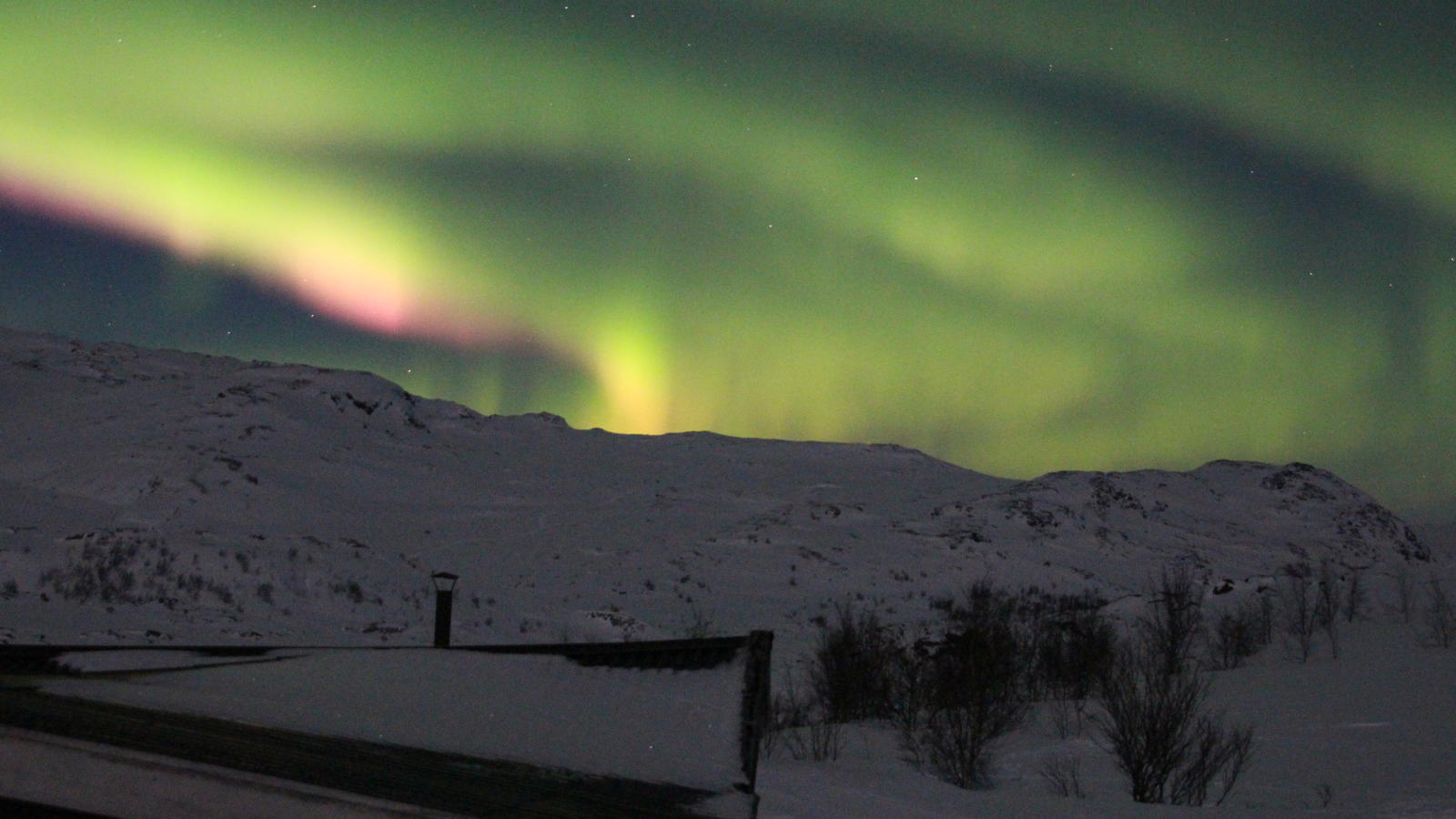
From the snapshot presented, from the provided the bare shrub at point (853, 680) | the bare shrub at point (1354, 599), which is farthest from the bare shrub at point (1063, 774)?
the bare shrub at point (1354, 599)

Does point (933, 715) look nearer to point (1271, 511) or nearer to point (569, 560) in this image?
point (569, 560)

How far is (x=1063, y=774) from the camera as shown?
12930 mm

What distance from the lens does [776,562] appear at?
153 feet

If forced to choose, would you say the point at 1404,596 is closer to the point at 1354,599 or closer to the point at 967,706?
the point at 1354,599

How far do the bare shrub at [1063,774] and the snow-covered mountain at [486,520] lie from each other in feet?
44.8

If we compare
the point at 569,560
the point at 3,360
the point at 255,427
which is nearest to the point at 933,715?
the point at 569,560

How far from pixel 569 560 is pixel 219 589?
769 inches

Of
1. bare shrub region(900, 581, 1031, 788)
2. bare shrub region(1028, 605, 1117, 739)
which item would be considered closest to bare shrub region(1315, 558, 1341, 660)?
bare shrub region(1028, 605, 1117, 739)

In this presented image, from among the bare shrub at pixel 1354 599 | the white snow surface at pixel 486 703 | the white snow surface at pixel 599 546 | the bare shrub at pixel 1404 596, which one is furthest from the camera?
the bare shrub at pixel 1354 599

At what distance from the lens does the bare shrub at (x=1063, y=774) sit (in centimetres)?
1199

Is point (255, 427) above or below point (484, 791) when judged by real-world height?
above

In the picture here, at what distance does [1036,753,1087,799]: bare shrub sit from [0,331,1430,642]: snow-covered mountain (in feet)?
44.8

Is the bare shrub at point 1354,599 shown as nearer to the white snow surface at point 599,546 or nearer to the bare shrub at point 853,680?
the white snow surface at point 599,546

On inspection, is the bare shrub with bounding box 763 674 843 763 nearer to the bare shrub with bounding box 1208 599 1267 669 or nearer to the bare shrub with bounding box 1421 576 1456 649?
the bare shrub with bounding box 1208 599 1267 669
